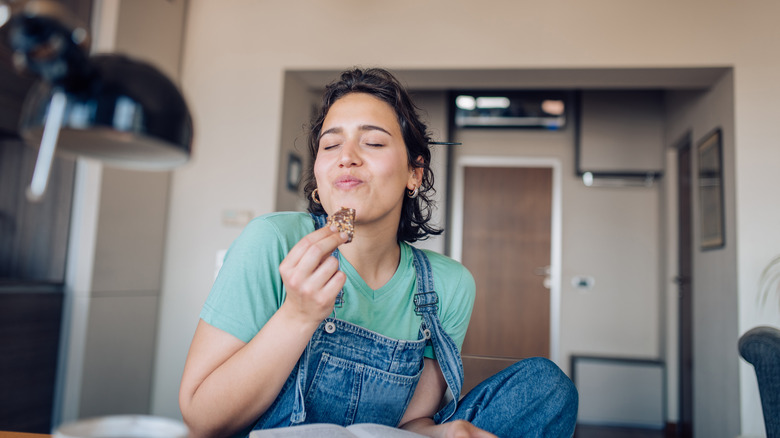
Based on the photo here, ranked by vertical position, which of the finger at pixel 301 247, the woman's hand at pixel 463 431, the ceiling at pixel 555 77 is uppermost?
the ceiling at pixel 555 77

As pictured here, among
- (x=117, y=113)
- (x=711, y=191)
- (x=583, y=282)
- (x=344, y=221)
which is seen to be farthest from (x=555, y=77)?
(x=117, y=113)

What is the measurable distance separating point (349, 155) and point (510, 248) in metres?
4.03

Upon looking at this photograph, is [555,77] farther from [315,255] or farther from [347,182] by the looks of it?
[315,255]

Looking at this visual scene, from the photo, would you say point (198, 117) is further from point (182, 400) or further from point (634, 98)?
point (634, 98)

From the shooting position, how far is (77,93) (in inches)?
18.3

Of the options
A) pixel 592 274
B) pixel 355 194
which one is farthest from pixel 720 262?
pixel 355 194

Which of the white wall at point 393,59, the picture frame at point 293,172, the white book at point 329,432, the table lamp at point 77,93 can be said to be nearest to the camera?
the table lamp at point 77,93

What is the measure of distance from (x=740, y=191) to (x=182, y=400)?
3047 millimetres

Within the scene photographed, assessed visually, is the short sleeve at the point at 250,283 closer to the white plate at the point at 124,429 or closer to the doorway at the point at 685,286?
the white plate at the point at 124,429

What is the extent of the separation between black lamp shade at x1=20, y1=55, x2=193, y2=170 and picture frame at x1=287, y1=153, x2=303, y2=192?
310cm

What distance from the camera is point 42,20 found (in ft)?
1.40

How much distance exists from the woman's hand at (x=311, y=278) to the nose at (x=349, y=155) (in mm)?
314

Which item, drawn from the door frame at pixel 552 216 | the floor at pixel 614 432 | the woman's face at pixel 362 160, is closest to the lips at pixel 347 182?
the woman's face at pixel 362 160

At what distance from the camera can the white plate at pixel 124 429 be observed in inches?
18.0
